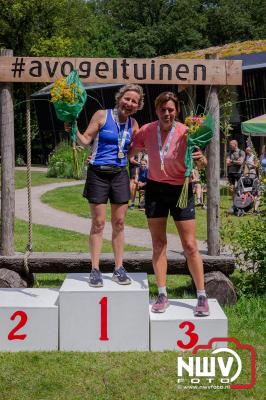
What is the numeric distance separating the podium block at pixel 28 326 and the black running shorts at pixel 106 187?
979 millimetres

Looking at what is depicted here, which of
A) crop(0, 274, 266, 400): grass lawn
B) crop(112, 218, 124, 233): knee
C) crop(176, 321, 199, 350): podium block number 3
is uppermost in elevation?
crop(112, 218, 124, 233): knee

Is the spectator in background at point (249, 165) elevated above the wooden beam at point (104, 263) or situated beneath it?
elevated above

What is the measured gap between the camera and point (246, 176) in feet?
46.7

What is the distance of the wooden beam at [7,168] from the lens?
6547mm

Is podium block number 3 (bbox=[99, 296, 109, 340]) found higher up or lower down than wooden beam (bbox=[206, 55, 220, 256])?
lower down

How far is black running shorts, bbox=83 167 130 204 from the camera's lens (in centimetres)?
555

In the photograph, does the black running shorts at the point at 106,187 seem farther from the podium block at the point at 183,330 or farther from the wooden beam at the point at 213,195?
the wooden beam at the point at 213,195

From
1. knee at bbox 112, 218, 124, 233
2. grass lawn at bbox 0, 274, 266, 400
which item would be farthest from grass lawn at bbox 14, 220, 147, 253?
grass lawn at bbox 0, 274, 266, 400

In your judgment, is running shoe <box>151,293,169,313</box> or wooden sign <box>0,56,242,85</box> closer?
running shoe <box>151,293,169,313</box>

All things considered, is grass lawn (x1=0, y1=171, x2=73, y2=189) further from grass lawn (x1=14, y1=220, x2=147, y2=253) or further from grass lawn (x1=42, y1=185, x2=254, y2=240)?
grass lawn (x1=14, y1=220, x2=147, y2=253)

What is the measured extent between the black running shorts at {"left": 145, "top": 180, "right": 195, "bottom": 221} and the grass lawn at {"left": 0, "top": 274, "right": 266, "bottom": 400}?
3.56 feet

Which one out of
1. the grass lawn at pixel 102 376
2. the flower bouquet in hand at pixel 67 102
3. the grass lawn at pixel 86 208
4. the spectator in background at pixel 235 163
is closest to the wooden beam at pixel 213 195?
the grass lawn at pixel 102 376

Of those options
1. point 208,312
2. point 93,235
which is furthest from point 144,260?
point 208,312

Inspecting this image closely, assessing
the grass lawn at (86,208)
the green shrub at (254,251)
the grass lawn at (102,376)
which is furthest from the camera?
the grass lawn at (86,208)
